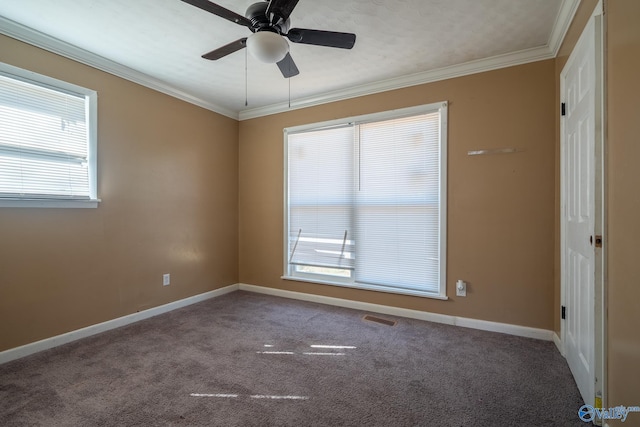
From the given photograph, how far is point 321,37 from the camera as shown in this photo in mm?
1802

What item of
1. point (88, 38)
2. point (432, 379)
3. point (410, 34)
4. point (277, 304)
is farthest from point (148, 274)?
point (410, 34)

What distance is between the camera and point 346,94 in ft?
11.4

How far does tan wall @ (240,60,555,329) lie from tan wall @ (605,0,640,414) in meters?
1.21

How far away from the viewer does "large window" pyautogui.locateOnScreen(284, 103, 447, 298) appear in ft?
9.95

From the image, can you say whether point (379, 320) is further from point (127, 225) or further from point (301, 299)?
point (127, 225)

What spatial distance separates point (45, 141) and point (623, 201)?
3.87 meters

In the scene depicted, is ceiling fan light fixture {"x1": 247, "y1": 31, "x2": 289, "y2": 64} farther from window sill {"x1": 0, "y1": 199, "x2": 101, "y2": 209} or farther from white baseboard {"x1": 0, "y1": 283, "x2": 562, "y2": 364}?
white baseboard {"x1": 0, "y1": 283, "x2": 562, "y2": 364}

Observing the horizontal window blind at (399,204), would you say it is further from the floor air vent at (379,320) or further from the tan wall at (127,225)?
the tan wall at (127,225)

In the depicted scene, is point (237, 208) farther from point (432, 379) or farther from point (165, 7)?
point (432, 379)

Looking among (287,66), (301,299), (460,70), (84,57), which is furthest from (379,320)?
(84,57)

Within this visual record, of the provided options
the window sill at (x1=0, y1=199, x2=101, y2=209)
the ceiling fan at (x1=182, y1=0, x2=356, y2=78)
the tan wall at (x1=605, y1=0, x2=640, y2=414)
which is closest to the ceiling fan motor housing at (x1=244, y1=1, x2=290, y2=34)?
the ceiling fan at (x1=182, y1=0, x2=356, y2=78)

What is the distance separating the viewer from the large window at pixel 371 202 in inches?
119

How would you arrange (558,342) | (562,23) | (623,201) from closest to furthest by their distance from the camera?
1. (623,201)
2. (562,23)
3. (558,342)

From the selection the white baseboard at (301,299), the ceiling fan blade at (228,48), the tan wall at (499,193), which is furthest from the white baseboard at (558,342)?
the ceiling fan blade at (228,48)
